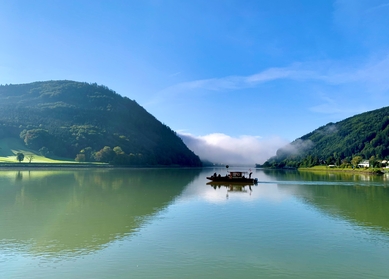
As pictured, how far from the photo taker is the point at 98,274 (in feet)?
45.3

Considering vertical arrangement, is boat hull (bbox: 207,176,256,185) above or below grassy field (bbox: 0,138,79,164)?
below

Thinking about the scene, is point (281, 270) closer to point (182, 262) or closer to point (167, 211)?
point (182, 262)

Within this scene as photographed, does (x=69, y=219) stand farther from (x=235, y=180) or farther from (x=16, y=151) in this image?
(x=16, y=151)

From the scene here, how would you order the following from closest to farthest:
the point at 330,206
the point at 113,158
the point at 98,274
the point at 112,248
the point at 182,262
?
the point at 98,274, the point at 182,262, the point at 112,248, the point at 330,206, the point at 113,158

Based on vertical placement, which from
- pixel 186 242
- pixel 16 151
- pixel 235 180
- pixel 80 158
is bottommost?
pixel 186 242

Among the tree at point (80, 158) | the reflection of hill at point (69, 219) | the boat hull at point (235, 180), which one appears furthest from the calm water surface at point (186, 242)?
the tree at point (80, 158)

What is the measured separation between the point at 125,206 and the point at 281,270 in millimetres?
20426

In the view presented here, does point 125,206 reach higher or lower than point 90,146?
lower

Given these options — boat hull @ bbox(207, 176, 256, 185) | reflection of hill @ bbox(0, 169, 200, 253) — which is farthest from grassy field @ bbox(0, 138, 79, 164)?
reflection of hill @ bbox(0, 169, 200, 253)

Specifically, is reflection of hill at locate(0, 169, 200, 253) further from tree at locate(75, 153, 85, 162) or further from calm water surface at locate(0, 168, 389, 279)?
tree at locate(75, 153, 85, 162)

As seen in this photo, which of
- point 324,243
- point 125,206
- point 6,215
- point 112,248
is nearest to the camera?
point 112,248

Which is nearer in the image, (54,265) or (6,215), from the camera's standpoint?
(54,265)

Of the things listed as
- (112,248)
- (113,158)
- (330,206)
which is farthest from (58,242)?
(113,158)

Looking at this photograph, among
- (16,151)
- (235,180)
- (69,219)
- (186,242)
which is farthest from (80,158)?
(186,242)
